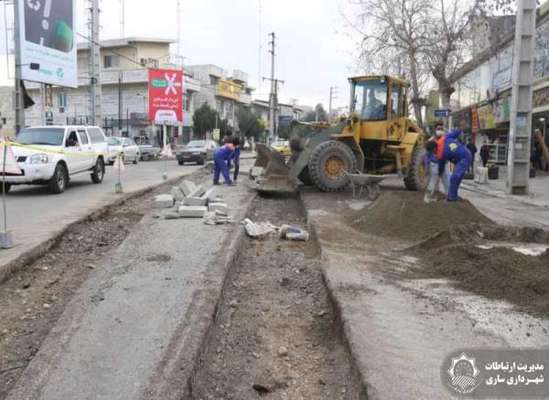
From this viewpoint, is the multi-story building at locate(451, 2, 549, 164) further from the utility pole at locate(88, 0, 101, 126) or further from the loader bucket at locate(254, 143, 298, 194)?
the utility pole at locate(88, 0, 101, 126)

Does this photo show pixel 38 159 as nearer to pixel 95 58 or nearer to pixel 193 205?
pixel 193 205

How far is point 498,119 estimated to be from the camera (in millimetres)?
29812

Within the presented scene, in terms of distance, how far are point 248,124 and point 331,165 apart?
62646 mm

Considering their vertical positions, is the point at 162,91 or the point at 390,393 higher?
the point at 162,91

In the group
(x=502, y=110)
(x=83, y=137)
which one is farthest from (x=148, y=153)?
(x=502, y=110)

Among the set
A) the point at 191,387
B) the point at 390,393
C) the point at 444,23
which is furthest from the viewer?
the point at 444,23

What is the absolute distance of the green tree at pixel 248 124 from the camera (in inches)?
2968

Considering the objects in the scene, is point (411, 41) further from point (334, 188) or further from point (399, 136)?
point (334, 188)

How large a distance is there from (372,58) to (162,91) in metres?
11.2

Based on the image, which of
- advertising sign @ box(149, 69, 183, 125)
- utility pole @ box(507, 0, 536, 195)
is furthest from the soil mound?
advertising sign @ box(149, 69, 183, 125)

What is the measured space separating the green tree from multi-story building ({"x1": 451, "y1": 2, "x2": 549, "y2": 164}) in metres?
Answer: 36.3

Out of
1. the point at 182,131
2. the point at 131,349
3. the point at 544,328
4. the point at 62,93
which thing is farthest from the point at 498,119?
the point at 62,93

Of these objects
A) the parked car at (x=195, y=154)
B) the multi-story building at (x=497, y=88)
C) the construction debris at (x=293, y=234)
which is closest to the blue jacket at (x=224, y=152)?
the construction debris at (x=293, y=234)

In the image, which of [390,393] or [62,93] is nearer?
[390,393]
